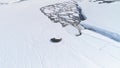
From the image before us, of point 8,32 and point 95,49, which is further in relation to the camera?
point 8,32

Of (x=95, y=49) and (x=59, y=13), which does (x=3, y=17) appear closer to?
(x=59, y=13)

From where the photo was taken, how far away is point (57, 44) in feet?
5.72

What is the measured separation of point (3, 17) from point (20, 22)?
1.43 feet

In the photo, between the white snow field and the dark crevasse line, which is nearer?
the white snow field

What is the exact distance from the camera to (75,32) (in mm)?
1977

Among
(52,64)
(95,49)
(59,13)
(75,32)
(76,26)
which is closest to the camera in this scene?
(52,64)

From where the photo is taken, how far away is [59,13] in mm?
2619

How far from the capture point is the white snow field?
146cm

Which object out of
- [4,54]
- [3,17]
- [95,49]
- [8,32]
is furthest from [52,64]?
[3,17]

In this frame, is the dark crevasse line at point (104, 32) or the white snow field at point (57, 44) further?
the dark crevasse line at point (104, 32)

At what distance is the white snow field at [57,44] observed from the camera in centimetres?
146

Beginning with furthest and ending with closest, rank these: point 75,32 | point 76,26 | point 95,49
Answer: point 76,26
point 75,32
point 95,49

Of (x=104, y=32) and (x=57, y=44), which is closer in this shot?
(x=57, y=44)

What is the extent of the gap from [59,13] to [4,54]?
3.79 ft
